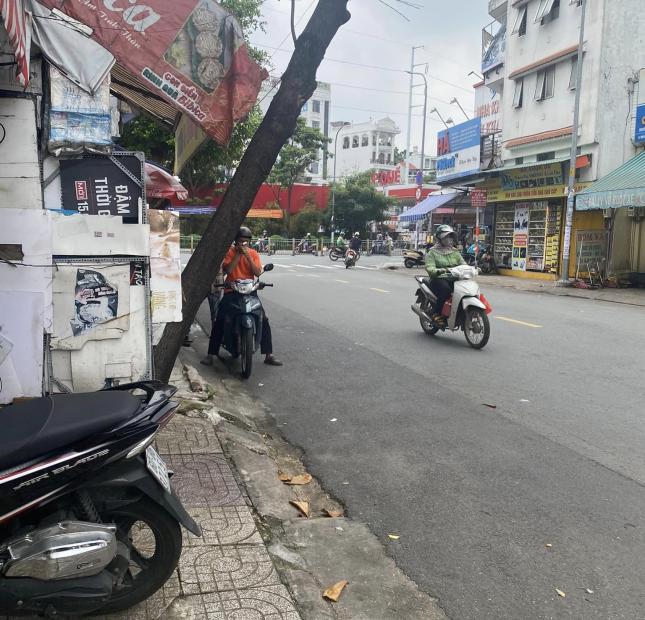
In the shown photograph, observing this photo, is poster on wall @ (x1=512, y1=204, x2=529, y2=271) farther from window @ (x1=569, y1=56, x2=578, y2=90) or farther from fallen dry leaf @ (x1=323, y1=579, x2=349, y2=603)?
fallen dry leaf @ (x1=323, y1=579, x2=349, y2=603)

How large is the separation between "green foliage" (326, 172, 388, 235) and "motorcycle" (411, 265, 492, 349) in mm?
38882

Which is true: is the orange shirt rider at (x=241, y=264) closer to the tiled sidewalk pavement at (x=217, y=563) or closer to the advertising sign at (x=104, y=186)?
the tiled sidewalk pavement at (x=217, y=563)

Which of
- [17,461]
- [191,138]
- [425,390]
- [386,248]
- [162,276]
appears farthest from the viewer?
[386,248]

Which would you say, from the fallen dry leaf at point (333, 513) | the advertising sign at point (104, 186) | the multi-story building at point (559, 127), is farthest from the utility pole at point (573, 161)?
the advertising sign at point (104, 186)

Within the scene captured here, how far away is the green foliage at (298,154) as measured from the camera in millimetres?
49094

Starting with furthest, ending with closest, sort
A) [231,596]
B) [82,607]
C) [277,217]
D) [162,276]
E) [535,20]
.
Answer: [277,217], [535,20], [162,276], [231,596], [82,607]

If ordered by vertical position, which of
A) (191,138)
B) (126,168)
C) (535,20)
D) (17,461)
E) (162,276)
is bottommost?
(17,461)

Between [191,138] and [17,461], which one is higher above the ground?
[191,138]

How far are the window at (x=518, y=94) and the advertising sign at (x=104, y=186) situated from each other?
2271 centimetres

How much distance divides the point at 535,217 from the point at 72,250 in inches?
872

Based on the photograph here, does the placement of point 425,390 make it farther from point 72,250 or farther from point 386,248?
point 386,248

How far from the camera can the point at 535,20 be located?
74.0 ft

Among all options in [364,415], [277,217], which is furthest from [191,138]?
[277,217]

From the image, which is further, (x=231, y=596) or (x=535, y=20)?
(x=535, y=20)
